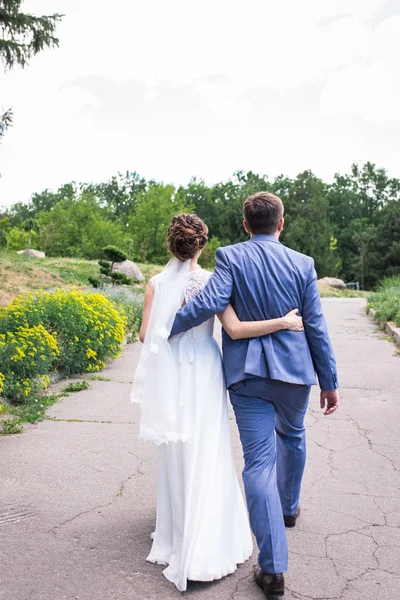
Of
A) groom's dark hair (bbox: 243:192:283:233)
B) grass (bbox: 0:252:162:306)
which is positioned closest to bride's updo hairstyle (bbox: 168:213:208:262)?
groom's dark hair (bbox: 243:192:283:233)

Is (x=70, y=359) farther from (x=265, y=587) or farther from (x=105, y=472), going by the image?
(x=265, y=587)

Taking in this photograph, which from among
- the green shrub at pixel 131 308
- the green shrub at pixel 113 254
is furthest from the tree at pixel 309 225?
the green shrub at pixel 131 308

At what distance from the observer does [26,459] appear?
17.3ft

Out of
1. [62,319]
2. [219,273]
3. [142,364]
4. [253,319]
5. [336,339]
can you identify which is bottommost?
[336,339]

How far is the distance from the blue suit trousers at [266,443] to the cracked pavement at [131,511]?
11.2 inches

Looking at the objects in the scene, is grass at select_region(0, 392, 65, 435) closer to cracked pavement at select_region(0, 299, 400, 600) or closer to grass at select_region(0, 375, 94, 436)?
grass at select_region(0, 375, 94, 436)

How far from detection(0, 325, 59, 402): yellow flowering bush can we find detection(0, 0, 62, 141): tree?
1352 cm

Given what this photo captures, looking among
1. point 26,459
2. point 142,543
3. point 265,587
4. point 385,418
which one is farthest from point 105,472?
point 385,418

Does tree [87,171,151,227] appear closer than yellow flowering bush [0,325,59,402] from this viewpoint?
No

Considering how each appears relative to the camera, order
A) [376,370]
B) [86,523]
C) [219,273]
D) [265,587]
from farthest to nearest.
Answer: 1. [376,370]
2. [86,523]
3. [219,273]
4. [265,587]

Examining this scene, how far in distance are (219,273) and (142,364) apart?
2.20 feet

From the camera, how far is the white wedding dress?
320cm

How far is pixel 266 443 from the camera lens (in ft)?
10.6

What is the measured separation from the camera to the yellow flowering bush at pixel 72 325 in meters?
8.52
